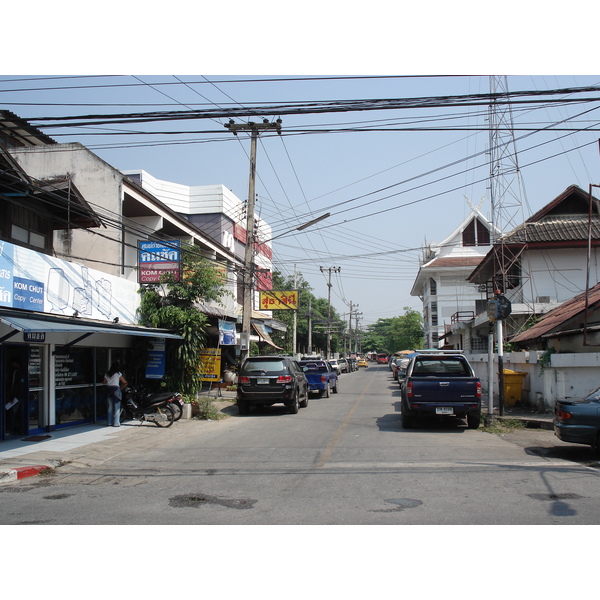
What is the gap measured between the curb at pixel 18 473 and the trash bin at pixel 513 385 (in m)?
14.3

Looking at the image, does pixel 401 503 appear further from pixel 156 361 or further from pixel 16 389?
pixel 156 361

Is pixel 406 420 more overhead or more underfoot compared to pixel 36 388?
more underfoot

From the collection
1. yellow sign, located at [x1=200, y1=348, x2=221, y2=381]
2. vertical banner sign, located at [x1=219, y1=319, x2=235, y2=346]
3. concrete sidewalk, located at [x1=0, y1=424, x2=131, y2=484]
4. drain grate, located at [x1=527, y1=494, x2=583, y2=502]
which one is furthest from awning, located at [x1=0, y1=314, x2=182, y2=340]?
vertical banner sign, located at [x1=219, y1=319, x2=235, y2=346]

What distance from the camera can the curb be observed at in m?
9.12

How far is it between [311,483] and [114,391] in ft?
28.3

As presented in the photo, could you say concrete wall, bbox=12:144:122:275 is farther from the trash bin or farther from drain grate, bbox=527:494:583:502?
drain grate, bbox=527:494:583:502

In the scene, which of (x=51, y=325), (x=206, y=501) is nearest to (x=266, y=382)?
→ (x=51, y=325)

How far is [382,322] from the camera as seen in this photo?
161 m

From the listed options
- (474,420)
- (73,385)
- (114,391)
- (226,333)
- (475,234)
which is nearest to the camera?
(474,420)

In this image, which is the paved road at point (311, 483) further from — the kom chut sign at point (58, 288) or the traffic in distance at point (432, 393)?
the kom chut sign at point (58, 288)

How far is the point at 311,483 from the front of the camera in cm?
822

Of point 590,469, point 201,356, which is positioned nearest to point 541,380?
point 590,469

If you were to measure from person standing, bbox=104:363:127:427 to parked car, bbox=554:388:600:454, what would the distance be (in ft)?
34.9

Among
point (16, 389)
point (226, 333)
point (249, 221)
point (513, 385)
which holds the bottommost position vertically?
point (513, 385)
